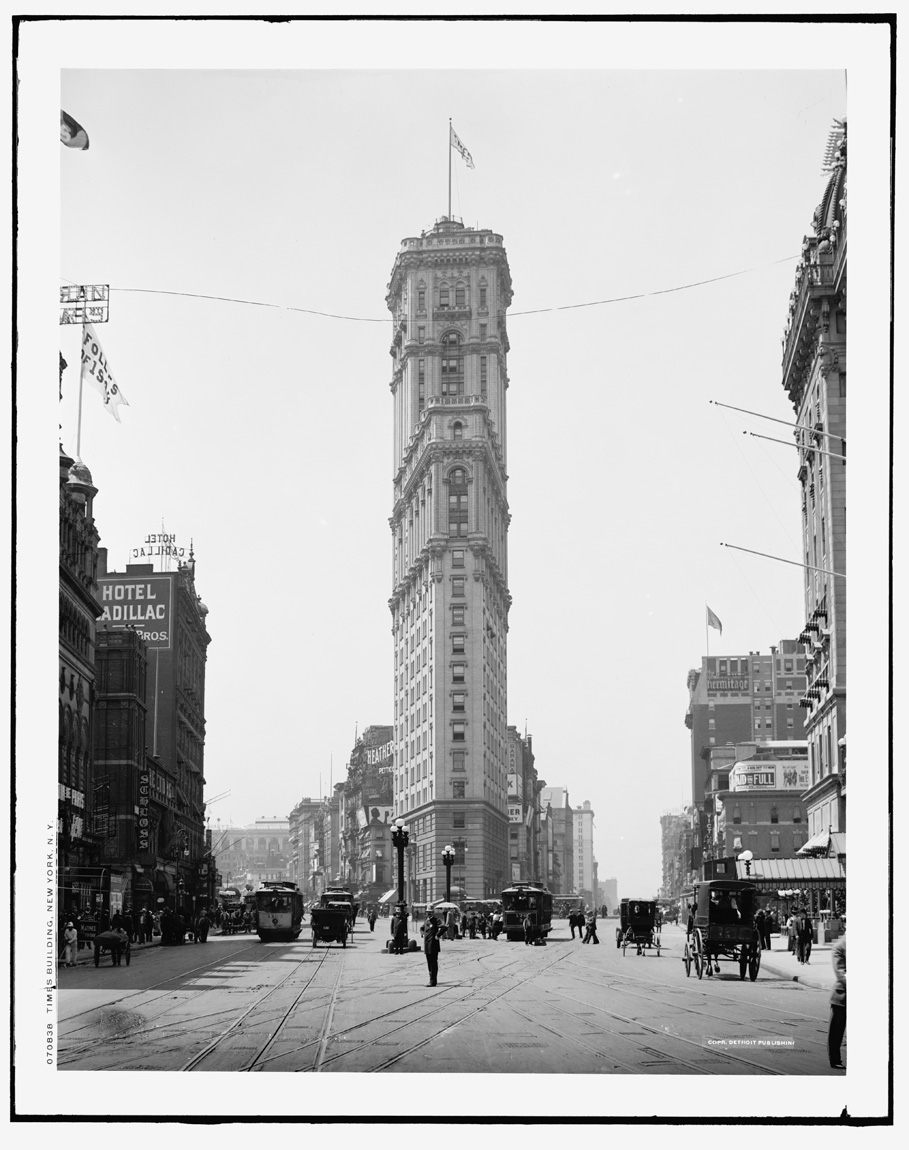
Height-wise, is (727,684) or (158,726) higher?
(727,684)

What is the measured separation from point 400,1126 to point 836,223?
35.0m

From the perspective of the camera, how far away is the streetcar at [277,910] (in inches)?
2392

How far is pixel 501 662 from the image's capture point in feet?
331

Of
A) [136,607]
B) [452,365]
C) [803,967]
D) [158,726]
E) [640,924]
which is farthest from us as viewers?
[158,726]

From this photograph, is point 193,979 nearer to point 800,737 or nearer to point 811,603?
point 811,603

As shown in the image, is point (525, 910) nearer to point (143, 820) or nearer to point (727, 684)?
point (143, 820)

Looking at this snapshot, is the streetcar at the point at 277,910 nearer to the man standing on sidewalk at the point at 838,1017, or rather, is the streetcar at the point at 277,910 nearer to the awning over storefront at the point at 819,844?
the awning over storefront at the point at 819,844

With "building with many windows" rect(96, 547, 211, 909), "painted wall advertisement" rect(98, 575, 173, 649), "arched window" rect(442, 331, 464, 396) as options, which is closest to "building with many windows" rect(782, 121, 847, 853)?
"arched window" rect(442, 331, 464, 396)

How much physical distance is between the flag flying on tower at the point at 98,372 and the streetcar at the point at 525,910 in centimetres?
4652

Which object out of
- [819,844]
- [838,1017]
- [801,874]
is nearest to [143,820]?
[801,874]

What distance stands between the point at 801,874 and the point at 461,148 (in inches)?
1700

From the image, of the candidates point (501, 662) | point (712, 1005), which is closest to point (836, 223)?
point (712, 1005)

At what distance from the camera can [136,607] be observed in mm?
63031

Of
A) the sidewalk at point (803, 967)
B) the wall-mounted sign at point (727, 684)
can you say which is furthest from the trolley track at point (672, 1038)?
the wall-mounted sign at point (727, 684)
